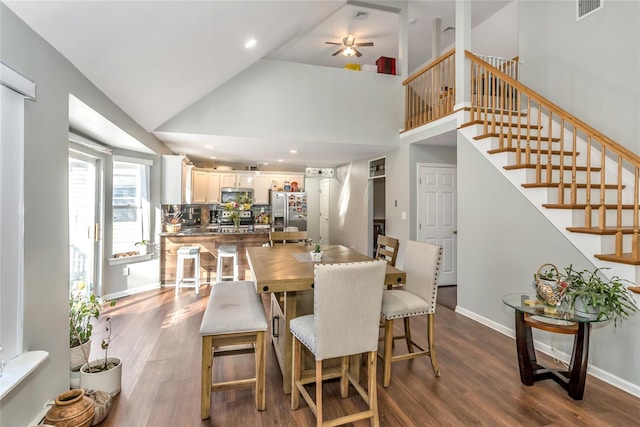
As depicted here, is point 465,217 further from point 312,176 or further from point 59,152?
point 312,176

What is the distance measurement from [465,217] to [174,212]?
474cm

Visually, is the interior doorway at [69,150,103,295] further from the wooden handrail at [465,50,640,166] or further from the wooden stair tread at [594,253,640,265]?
the wooden stair tread at [594,253,640,265]

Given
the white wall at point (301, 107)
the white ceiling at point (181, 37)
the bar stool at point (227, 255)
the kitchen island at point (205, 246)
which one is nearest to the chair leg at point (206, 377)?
the white ceiling at point (181, 37)

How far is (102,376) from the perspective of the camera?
2.18m

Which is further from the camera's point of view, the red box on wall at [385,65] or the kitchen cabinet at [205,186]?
the kitchen cabinet at [205,186]

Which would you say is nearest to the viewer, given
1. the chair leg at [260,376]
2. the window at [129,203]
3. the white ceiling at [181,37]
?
the white ceiling at [181,37]

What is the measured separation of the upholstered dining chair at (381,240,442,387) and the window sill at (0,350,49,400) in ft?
6.93

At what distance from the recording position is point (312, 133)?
5.17 meters

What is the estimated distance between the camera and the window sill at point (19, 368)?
59.8 inches

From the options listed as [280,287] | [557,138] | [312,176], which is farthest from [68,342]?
[312,176]

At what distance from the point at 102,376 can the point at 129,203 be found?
335 cm

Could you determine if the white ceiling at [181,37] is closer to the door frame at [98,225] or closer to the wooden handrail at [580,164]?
the door frame at [98,225]

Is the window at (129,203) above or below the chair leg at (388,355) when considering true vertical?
above

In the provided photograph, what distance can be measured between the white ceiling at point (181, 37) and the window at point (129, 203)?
60 cm
